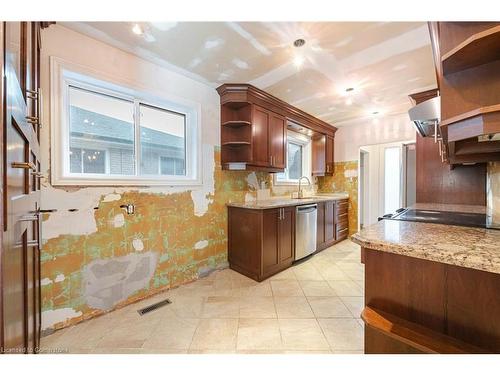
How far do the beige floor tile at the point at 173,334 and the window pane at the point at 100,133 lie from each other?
148cm

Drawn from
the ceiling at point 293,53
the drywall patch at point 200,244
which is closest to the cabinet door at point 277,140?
the ceiling at point 293,53

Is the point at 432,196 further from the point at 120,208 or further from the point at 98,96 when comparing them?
the point at 98,96

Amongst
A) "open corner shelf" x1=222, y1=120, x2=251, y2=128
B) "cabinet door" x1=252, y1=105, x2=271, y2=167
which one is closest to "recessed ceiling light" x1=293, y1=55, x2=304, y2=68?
"cabinet door" x1=252, y1=105, x2=271, y2=167

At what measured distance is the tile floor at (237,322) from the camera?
148cm

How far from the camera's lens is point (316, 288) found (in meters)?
2.33

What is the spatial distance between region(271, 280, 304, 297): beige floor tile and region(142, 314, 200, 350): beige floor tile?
0.91m

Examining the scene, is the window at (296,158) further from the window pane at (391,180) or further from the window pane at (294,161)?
the window pane at (391,180)

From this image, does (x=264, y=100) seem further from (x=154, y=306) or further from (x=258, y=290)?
(x=154, y=306)

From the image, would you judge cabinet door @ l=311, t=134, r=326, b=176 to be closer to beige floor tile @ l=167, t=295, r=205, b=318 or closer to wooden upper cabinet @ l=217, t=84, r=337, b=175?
wooden upper cabinet @ l=217, t=84, r=337, b=175

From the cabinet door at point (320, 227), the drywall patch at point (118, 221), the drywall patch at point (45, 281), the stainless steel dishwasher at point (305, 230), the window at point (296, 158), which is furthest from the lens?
the window at point (296, 158)

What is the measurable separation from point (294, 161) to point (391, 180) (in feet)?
6.29
